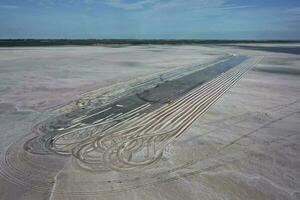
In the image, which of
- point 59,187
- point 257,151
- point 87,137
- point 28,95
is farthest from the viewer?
point 28,95

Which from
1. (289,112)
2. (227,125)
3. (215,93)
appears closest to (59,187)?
(227,125)

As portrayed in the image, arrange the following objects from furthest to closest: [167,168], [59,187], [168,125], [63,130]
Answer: [168,125] → [63,130] → [167,168] → [59,187]

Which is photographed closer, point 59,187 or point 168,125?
point 59,187

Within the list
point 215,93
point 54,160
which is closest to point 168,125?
point 54,160

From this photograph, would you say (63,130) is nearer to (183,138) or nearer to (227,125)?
(183,138)

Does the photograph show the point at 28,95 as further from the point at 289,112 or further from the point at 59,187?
the point at 289,112

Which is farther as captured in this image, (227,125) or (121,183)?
(227,125)

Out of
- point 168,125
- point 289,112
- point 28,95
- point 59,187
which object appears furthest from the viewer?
point 28,95

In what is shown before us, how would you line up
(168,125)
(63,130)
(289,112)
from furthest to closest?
(289,112)
(168,125)
(63,130)
